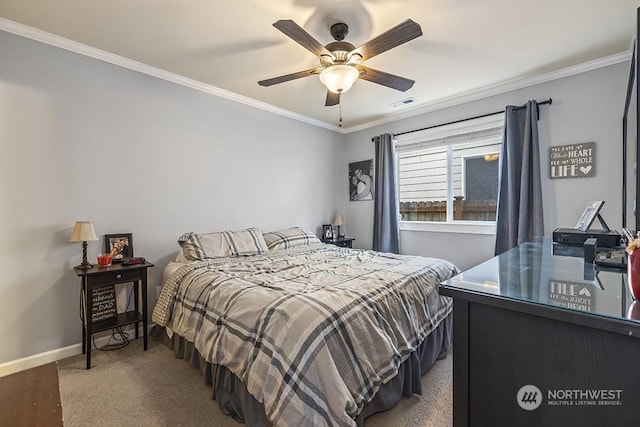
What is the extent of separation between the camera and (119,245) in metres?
2.61

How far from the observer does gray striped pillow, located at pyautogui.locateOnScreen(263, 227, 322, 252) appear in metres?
3.44

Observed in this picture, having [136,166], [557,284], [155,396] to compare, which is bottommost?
[155,396]

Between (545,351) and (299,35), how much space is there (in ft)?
6.36

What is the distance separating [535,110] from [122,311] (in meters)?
4.49

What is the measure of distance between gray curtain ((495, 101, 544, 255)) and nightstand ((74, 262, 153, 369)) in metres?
3.59

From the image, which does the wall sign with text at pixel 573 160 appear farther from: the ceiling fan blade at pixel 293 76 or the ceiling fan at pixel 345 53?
the ceiling fan blade at pixel 293 76

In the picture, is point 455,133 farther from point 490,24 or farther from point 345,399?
point 345,399

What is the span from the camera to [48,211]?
7.59 ft

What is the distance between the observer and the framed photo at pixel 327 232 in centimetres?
445

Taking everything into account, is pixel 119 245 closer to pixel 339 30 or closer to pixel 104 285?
pixel 104 285

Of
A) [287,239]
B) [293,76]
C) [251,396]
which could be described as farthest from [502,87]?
[251,396]

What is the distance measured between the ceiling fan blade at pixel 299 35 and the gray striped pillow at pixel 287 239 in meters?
2.10

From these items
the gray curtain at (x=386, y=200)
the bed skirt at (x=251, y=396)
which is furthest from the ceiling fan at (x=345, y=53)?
the bed skirt at (x=251, y=396)

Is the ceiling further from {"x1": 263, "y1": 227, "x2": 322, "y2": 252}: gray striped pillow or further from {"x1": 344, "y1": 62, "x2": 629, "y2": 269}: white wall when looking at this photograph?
{"x1": 263, "y1": 227, "x2": 322, "y2": 252}: gray striped pillow
